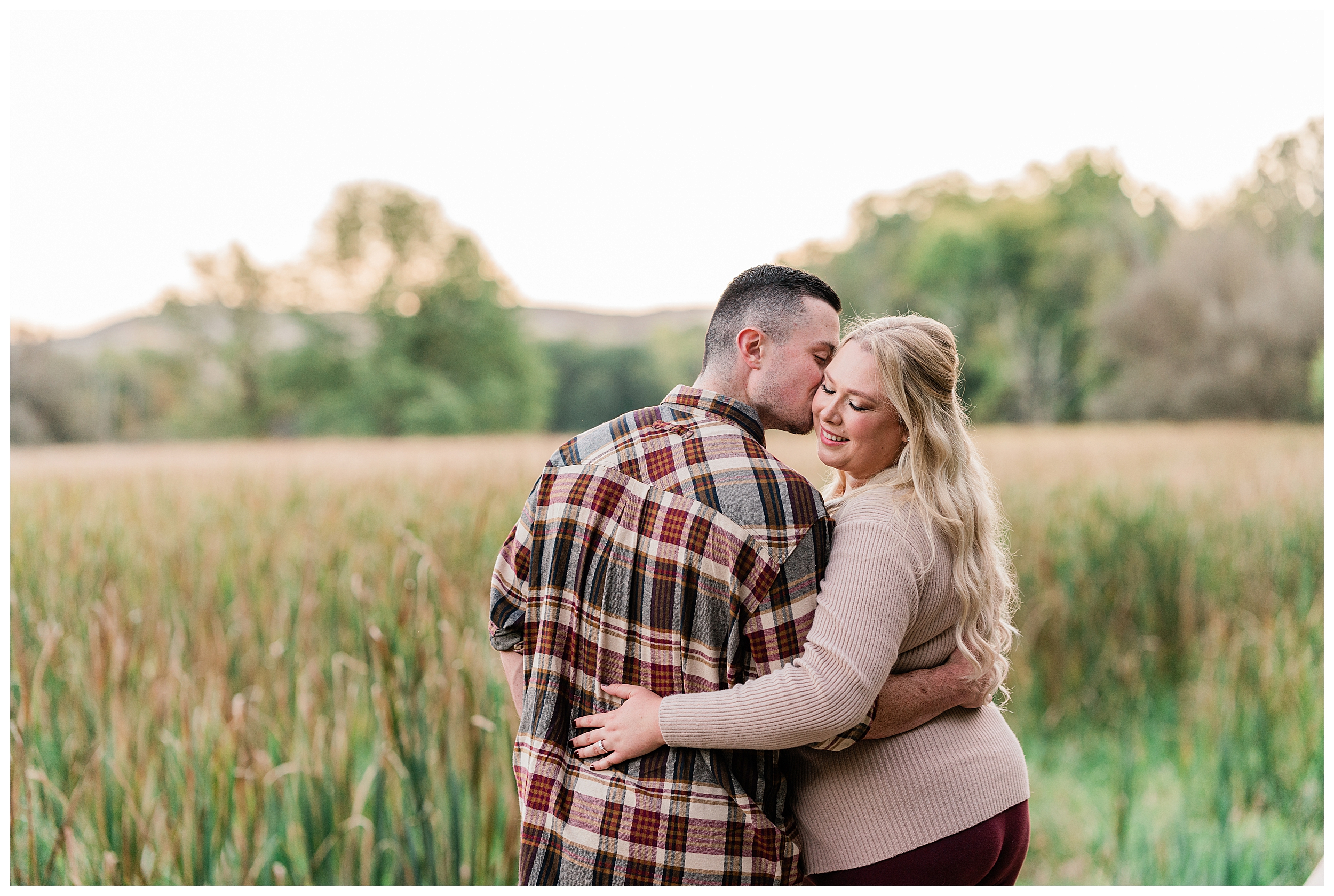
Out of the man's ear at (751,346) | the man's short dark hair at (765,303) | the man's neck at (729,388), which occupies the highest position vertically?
the man's short dark hair at (765,303)

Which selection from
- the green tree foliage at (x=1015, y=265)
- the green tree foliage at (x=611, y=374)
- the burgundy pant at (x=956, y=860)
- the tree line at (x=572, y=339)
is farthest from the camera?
the green tree foliage at (x=611, y=374)

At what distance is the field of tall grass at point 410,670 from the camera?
7.69 ft

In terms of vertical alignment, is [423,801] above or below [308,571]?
below

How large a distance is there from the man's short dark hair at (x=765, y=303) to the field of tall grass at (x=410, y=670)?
4.19ft

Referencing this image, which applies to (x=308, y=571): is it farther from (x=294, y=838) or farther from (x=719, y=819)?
(x=719, y=819)

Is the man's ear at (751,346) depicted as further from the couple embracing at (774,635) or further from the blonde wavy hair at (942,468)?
the blonde wavy hair at (942,468)

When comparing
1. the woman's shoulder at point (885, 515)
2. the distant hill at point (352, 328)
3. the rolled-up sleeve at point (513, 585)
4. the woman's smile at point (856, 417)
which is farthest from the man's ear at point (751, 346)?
the distant hill at point (352, 328)


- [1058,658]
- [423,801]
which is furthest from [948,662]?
[1058,658]

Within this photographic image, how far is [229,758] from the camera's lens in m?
2.34

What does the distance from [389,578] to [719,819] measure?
6.95 ft

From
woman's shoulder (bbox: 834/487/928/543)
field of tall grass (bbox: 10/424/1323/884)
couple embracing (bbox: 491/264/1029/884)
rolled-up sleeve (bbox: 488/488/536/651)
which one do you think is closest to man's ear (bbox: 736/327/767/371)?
couple embracing (bbox: 491/264/1029/884)

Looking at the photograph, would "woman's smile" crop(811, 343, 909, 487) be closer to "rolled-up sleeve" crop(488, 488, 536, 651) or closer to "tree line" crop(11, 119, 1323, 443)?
"rolled-up sleeve" crop(488, 488, 536, 651)

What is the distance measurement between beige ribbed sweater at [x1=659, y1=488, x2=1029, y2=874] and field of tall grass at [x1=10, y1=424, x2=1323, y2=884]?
1.21 meters

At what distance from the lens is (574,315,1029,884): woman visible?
1230 millimetres
